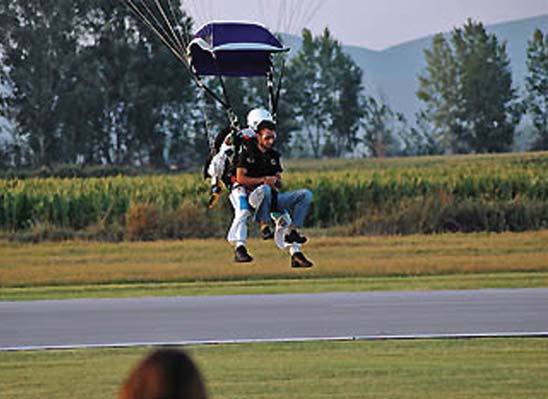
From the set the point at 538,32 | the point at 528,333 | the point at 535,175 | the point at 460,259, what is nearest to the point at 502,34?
the point at 538,32

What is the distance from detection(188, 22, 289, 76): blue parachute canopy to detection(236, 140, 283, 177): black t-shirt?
2.46ft

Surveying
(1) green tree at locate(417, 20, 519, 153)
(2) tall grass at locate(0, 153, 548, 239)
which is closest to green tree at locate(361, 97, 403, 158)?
(1) green tree at locate(417, 20, 519, 153)

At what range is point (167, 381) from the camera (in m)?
3.95

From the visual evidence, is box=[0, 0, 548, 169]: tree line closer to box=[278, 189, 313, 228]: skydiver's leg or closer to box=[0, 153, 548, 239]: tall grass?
box=[0, 153, 548, 239]: tall grass

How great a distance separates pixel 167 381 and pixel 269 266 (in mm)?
26601

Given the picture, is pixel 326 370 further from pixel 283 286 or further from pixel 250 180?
pixel 283 286

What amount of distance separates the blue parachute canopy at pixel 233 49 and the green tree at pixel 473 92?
252 ft

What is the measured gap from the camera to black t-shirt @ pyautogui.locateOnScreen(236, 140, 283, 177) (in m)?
→ 10.9

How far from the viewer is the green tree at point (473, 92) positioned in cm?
8956

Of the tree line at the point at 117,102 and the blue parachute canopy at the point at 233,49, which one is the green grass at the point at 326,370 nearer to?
the blue parachute canopy at the point at 233,49

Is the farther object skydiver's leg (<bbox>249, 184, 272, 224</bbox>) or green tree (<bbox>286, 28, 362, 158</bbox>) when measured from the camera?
green tree (<bbox>286, 28, 362, 158</bbox>)

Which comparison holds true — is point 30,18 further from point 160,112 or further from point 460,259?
point 460,259

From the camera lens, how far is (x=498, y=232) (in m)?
39.1

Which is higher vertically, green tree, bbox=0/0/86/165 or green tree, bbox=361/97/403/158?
green tree, bbox=0/0/86/165
